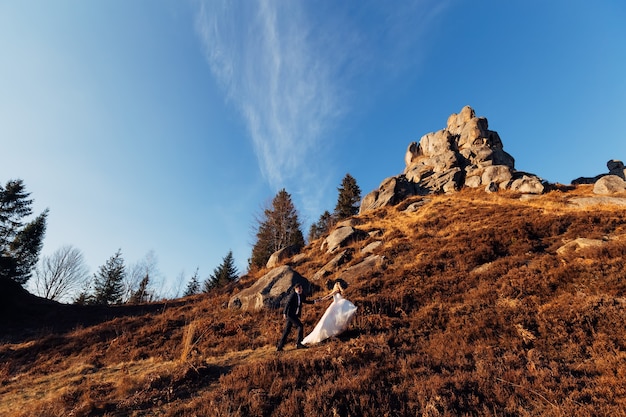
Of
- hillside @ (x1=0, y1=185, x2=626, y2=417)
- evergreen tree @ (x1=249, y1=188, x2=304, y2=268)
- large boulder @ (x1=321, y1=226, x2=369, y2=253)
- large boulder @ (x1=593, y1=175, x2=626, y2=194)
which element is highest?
evergreen tree @ (x1=249, y1=188, x2=304, y2=268)

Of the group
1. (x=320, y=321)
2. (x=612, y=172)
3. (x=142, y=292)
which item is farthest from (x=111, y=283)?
(x=612, y=172)

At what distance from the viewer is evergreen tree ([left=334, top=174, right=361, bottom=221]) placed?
4588 cm

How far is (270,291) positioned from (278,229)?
2466 cm

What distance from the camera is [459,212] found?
26344mm

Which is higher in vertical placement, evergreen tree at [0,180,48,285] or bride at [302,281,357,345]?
evergreen tree at [0,180,48,285]

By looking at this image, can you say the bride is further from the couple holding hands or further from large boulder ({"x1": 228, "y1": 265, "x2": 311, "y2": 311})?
large boulder ({"x1": 228, "y1": 265, "x2": 311, "y2": 311})

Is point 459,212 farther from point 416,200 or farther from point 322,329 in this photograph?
point 322,329

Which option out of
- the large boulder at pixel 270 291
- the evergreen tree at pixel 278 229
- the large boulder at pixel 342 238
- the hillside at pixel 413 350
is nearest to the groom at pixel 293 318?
the hillside at pixel 413 350

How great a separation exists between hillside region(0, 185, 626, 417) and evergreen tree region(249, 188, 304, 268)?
70.1ft

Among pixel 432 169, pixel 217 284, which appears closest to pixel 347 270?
pixel 217 284

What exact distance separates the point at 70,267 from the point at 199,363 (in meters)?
49.5

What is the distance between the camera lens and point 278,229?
135ft

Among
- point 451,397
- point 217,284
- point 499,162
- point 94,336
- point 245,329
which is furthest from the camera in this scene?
point 499,162

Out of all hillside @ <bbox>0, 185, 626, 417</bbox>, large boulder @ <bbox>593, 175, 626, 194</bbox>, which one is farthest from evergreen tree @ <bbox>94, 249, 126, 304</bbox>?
large boulder @ <bbox>593, 175, 626, 194</bbox>
